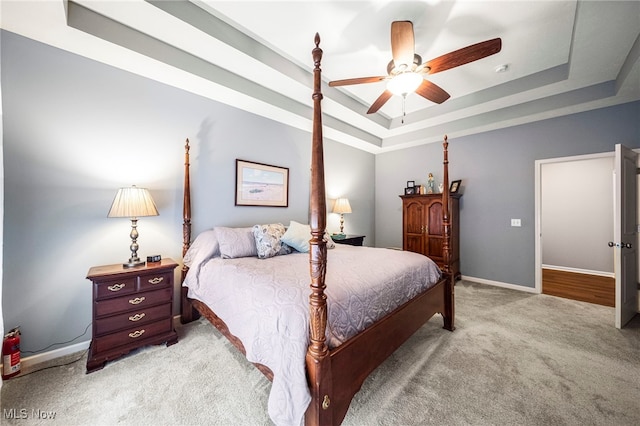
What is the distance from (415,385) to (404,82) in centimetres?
241

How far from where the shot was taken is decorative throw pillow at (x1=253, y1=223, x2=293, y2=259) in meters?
2.56

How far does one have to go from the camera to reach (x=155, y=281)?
2111mm

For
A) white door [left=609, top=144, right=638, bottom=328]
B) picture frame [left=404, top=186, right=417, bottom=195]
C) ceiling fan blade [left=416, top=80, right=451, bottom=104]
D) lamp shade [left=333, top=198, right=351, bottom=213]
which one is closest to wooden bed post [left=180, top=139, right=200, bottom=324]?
lamp shade [left=333, top=198, right=351, bottom=213]

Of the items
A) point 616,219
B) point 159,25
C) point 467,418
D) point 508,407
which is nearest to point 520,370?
point 508,407

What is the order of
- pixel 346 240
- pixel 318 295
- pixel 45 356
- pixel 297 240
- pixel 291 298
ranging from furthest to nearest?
pixel 346 240, pixel 297 240, pixel 45 356, pixel 291 298, pixel 318 295

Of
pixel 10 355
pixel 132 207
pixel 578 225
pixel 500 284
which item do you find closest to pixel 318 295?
pixel 132 207

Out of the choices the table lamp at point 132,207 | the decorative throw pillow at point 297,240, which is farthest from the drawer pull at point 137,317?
the decorative throw pillow at point 297,240

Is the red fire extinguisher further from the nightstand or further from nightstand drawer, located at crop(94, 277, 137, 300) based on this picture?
nightstand drawer, located at crop(94, 277, 137, 300)

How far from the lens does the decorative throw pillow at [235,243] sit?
245cm

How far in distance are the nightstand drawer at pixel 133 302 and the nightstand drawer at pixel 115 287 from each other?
0.04 m

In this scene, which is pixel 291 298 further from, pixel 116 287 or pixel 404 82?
pixel 404 82

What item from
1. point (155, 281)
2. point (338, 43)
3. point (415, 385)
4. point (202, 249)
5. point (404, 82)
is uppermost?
point (338, 43)

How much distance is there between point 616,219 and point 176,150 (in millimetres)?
4875

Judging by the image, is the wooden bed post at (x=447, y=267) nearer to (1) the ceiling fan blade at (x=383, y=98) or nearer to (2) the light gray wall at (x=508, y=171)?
(1) the ceiling fan blade at (x=383, y=98)
